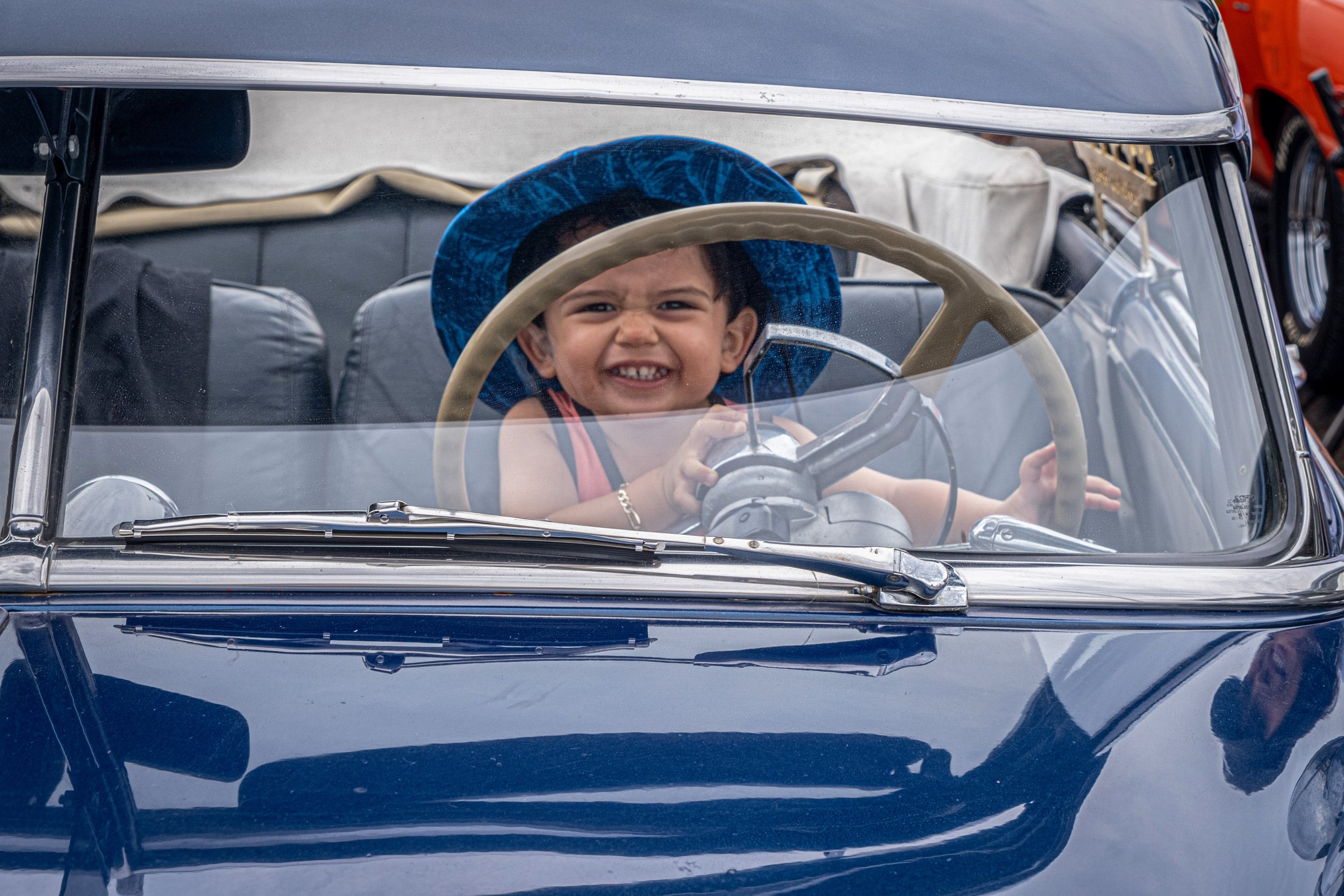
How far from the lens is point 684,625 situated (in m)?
1.20

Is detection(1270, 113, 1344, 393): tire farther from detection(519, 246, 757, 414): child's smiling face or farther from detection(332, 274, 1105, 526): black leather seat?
detection(519, 246, 757, 414): child's smiling face

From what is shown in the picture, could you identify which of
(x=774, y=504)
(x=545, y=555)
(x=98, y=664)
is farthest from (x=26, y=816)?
(x=774, y=504)

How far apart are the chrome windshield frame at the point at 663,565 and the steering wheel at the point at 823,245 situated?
15cm

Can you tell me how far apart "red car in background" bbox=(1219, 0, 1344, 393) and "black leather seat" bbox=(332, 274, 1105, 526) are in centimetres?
257

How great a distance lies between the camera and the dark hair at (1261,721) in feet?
3.42

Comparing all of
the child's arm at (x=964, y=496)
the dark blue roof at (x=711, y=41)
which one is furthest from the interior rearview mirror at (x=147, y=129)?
the child's arm at (x=964, y=496)

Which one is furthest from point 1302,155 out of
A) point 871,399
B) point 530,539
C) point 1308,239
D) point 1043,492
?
point 530,539

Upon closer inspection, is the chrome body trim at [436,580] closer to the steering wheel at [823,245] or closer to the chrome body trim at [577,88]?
the steering wheel at [823,245]

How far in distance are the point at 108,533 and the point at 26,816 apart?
1.24 ft

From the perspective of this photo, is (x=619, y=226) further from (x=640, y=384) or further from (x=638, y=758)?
(x=638, y=758)

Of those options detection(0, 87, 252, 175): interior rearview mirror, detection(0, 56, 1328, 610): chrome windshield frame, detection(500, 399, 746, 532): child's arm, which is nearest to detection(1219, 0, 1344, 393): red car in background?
detection(0, 56, 1328, 610): chrome windshield frame

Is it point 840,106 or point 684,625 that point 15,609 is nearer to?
A: point 684,625

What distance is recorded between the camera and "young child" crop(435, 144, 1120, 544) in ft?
4.44

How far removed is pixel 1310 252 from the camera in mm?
4152
